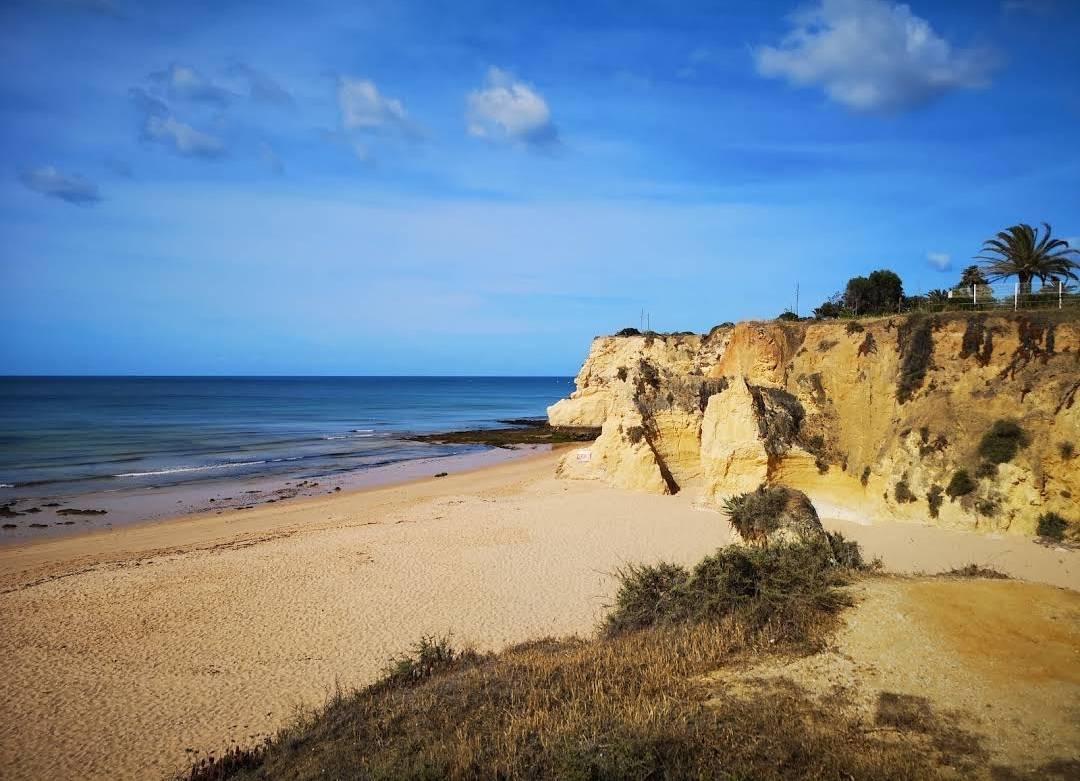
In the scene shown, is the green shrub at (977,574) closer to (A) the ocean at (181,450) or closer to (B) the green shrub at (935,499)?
(B) the green shrub at (935,499)

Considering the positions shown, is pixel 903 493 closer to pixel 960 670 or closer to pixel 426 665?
pixel 960 670

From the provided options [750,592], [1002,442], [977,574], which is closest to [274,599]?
[750,592]

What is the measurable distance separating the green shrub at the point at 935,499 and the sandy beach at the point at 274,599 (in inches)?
20.3

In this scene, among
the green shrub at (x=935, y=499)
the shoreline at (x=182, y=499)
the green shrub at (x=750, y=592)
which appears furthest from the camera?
the shoreline at (x=182, y=499)

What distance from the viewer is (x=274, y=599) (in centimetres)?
1300

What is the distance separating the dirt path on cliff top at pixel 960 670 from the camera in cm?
520

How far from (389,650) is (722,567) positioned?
5.75m

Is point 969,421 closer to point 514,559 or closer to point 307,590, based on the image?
point 514,559

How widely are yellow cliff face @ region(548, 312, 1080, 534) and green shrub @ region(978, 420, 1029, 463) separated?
5 centimetres

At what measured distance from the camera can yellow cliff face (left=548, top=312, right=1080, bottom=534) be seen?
45.1 feet

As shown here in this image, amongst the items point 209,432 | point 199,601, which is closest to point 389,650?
point 199,601

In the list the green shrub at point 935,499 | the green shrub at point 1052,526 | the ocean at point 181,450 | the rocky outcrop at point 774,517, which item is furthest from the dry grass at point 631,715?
the ocean at point 181,450

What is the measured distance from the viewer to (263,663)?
10219 millimetres

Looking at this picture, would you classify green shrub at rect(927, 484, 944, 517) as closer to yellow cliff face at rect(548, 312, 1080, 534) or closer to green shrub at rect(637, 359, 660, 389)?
yellow cliff face at rect(548, 312, 1080, 534)
